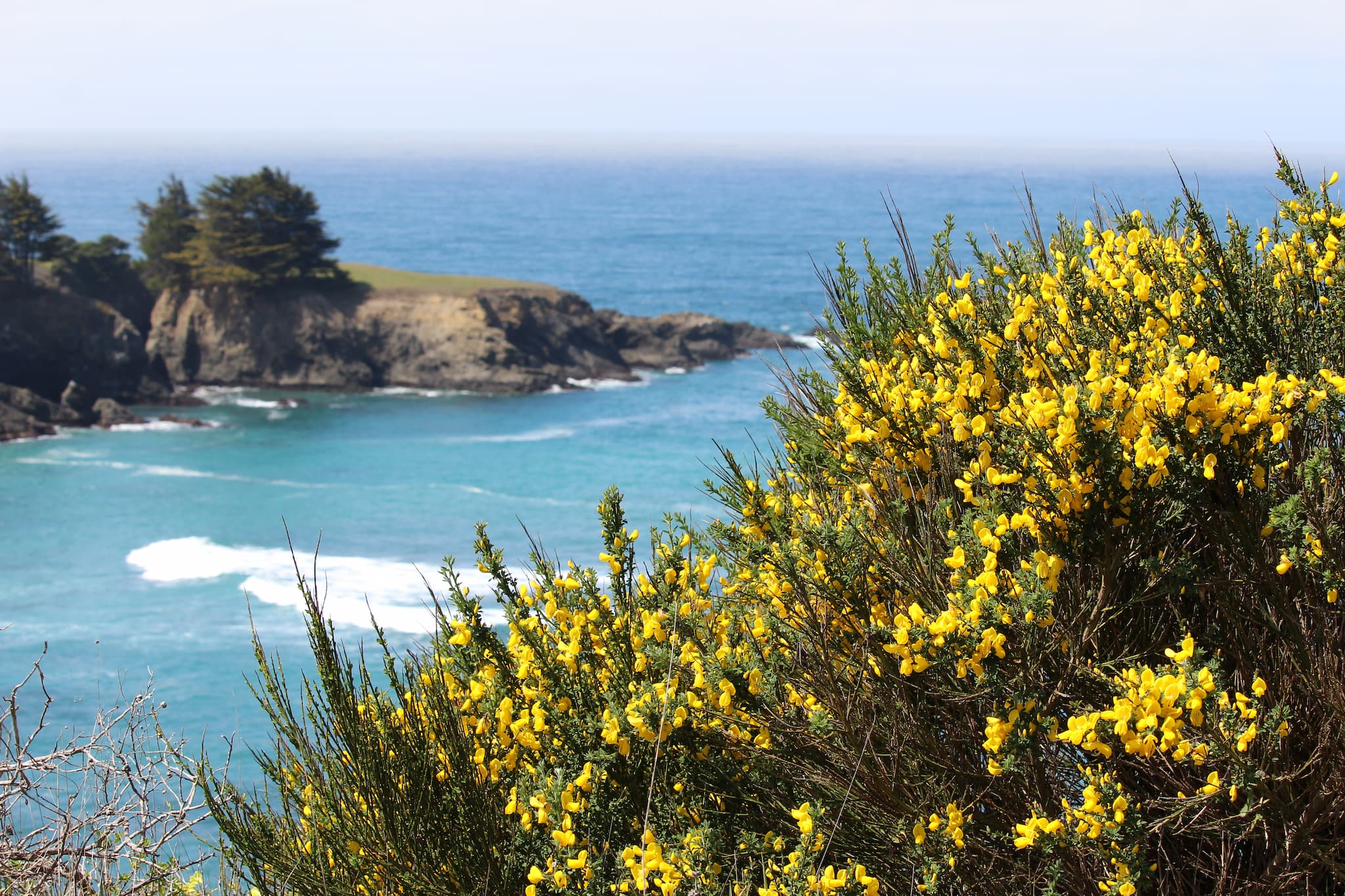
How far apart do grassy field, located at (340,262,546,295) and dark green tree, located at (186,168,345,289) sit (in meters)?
4.52

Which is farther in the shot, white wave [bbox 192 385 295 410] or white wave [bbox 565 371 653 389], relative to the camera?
white wave [bbox 565 371 653 389]

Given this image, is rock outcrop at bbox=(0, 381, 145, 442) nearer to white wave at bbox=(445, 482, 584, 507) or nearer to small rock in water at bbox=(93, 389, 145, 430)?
small rock in water at bbox=(93, 389, 145, 430)

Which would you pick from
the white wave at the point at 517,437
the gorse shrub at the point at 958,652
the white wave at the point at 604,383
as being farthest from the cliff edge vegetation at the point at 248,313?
the gorse shrub at the point at 958,652

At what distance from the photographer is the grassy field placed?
6481 centimetres

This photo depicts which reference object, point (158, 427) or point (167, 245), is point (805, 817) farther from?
point (167, 245)

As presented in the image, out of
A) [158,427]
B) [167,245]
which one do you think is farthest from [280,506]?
[167,245]

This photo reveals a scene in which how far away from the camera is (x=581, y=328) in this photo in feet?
214

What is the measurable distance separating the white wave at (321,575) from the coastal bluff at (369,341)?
23084 millimetres

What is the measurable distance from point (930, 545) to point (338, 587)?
29.8 meters

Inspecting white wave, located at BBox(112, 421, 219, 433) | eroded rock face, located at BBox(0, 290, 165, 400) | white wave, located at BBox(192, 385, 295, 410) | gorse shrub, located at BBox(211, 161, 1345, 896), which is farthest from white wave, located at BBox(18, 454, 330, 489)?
gorse shrub, located at BBox(211, 161, 1345, 896)

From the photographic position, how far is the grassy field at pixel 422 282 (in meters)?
64.8

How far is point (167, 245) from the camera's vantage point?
201ft

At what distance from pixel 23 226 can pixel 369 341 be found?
18077 mm

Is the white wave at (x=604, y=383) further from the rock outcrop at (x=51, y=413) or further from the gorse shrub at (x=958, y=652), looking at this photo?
the gorse shrub at (x=958, y=652)
